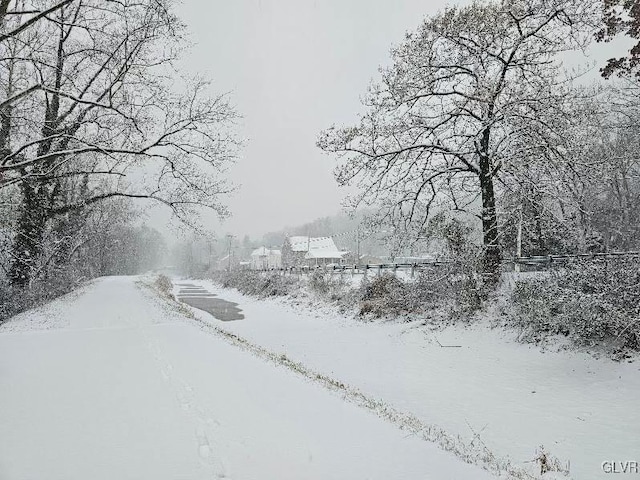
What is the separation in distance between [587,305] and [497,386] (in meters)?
3.03

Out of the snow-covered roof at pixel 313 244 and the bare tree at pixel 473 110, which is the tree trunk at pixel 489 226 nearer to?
the bare tree at pixel 473 110

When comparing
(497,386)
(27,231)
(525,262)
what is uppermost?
(27,231)

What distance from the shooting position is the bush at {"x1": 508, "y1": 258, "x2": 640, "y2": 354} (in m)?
9.50

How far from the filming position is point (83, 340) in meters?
10.1

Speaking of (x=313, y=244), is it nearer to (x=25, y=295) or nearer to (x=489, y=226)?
(x=25, y=295)

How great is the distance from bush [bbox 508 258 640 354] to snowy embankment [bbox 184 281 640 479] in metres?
0.59

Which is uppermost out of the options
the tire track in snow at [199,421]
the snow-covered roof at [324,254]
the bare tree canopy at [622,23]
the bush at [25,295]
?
the bare tree canopy at [622,23]

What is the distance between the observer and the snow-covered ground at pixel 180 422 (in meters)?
3.82

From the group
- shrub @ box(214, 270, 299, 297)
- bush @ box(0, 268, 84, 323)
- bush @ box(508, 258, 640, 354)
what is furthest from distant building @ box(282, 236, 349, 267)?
bush @ box(508, 258, 640, 354)

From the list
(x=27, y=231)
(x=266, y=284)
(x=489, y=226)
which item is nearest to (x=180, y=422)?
(x=489, y=226)

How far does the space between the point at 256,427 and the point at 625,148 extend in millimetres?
31755

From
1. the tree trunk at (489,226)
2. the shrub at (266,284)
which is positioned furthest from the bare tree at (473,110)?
the shrub at (266,284)

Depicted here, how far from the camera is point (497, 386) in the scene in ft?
32.7

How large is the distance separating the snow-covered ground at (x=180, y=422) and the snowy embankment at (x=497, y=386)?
0.47 metres
